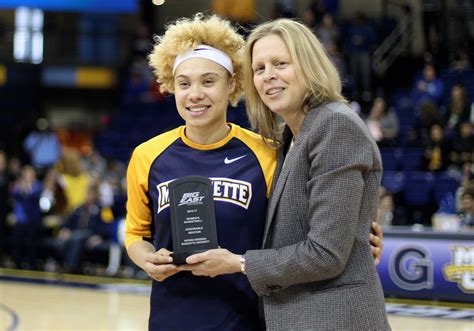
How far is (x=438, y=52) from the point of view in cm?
1494

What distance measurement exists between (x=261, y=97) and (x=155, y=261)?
635 millimetres

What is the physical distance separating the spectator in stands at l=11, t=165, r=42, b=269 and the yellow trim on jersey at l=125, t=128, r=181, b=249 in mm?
9551

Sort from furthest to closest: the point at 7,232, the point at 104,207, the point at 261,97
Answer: the point at 7,232, the point at 104,207, the point at 261,97

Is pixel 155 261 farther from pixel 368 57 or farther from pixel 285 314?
pixel 368 57

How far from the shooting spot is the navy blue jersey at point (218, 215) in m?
2.94

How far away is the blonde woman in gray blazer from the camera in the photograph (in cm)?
251

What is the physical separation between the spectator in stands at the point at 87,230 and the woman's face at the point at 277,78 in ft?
30.1

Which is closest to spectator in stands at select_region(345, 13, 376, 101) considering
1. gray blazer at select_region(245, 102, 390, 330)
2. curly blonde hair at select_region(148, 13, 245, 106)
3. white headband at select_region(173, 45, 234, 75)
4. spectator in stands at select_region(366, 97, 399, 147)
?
spectator in stands at select_region(366, 97, 399, 147)

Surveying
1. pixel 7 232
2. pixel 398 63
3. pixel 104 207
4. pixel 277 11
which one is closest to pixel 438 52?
pixel 398 63

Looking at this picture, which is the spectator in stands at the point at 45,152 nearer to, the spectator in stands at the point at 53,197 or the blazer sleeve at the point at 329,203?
the spectator in stands at the point at 53,197

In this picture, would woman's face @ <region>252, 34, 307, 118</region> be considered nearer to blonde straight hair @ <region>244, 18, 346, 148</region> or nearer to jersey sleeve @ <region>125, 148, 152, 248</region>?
blonde straight hair @ <region>244, 18, 346, 148</region>

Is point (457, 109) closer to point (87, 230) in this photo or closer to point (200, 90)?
point (87, 230)

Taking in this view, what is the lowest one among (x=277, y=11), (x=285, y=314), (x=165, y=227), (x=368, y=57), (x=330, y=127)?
(x=285, y=314)

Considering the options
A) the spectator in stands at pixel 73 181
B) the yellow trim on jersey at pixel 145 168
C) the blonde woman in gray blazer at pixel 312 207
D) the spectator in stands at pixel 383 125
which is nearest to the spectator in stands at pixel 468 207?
the spectator in stands at pixel 383 125
